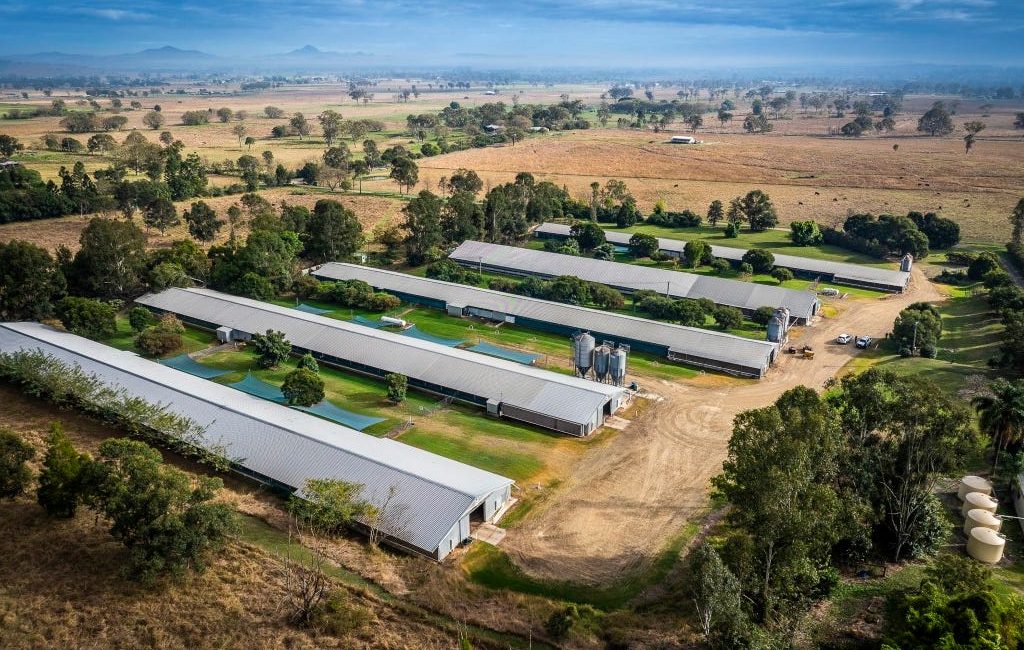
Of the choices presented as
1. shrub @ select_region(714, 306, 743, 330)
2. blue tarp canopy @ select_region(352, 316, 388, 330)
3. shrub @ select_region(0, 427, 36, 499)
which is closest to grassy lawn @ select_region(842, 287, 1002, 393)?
shrub @ select_region(714, 306, 743, 330)

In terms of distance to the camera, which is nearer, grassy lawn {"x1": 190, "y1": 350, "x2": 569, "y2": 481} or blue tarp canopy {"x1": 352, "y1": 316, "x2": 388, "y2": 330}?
grassy lawn {"x1": 190, "y1": 350, "x2": 569, "y2": 481}

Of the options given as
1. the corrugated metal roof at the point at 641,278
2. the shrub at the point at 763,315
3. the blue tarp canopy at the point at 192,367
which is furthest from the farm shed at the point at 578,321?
the blue tarp canopy at the point at 192,367

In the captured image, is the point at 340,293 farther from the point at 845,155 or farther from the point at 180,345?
the point at 845,155

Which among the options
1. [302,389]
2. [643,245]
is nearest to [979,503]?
[302,389]

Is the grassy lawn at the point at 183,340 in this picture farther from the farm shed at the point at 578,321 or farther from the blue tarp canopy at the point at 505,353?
the blue tarp canopy at the point at 505,353

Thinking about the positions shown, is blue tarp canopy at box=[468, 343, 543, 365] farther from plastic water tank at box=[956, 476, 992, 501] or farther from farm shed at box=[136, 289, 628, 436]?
plastic water tank at box=[956, 476, 992, 501]

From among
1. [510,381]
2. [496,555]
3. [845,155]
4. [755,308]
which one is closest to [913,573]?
[496,555]
